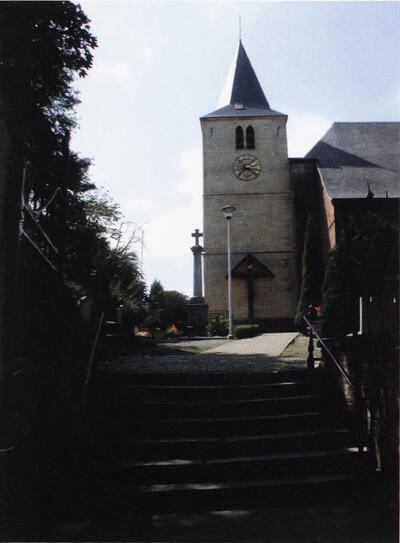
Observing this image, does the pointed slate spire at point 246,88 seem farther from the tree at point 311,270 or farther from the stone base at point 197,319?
the stone base at point 197,319

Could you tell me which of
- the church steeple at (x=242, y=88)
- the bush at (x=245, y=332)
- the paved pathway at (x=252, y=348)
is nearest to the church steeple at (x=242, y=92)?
the church steeple at (x=242, y=88)

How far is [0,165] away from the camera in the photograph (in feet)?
13.3

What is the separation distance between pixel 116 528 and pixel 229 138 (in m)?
26.6

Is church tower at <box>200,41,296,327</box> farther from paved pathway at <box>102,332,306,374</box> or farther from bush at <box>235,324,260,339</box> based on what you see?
paved pathway at <box>102,332,306,374</box>

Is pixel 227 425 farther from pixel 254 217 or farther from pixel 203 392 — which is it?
pixel 254 217

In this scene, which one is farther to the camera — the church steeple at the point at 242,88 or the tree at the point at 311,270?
the church steeple at the point at 242,88

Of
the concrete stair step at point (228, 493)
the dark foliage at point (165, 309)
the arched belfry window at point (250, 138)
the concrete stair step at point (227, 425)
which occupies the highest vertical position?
the arched belfry window at point (250, 138)

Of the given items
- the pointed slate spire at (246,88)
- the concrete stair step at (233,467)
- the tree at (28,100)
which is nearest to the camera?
the tree at (28,100)

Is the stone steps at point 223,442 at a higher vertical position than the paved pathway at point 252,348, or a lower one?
lower

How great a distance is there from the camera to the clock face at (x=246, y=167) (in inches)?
1102

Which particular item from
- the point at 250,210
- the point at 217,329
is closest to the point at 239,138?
the point at 250,210

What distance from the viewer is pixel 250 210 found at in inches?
1085

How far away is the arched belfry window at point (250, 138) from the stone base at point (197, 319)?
468 inches

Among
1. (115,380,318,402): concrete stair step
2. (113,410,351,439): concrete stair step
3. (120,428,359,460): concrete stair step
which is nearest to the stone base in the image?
(115,380,318,402): concrete stair step
